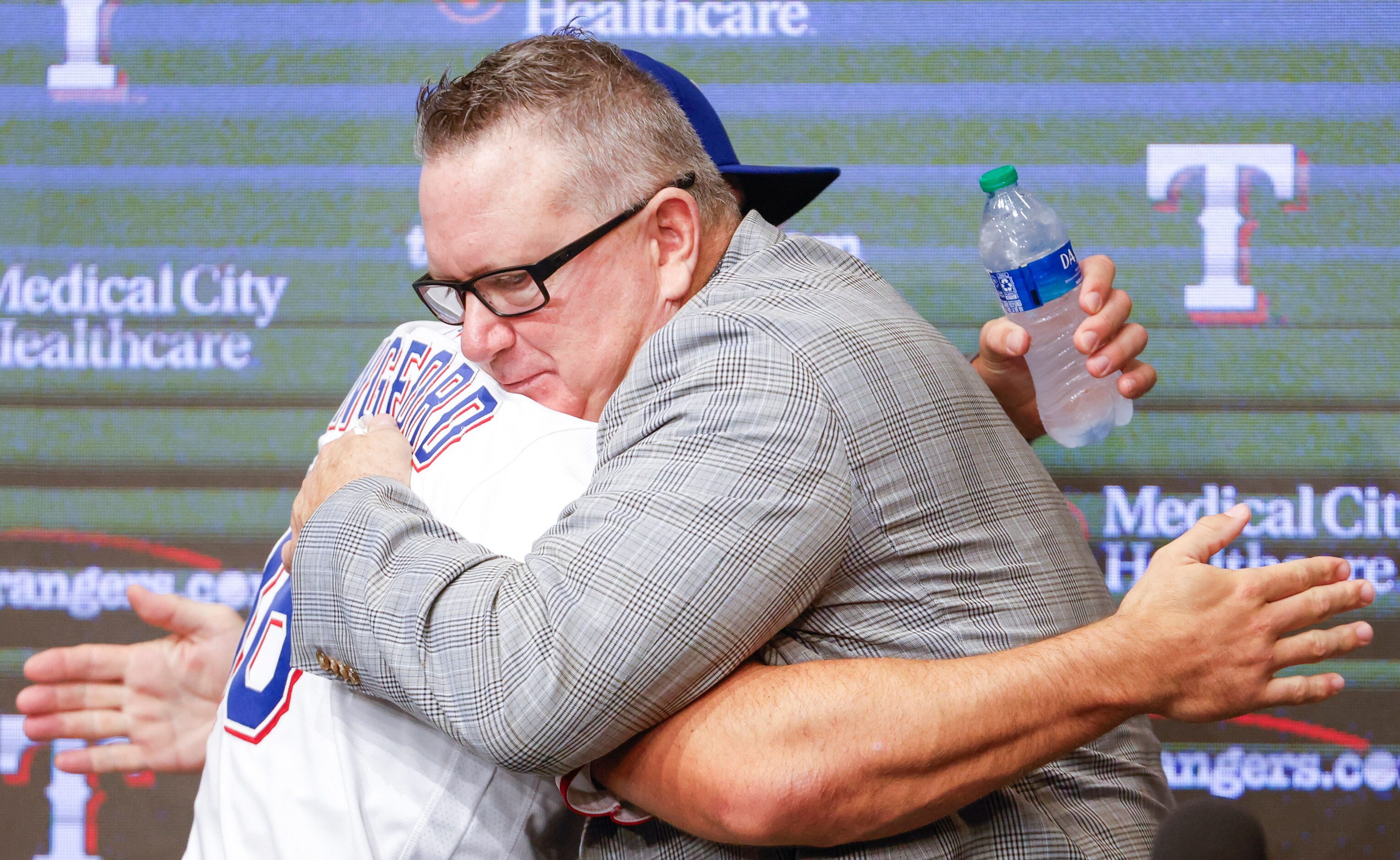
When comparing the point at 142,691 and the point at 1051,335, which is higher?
the point at 1051,335

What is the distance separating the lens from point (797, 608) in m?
1.04

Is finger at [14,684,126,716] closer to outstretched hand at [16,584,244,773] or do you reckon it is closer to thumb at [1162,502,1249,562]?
outstretched hand at [16,584,244,773]

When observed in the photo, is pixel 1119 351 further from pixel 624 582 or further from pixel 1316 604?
pixel 624 582

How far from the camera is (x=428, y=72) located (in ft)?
6.92

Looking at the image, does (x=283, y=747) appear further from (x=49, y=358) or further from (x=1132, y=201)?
(x=1132, y=201)

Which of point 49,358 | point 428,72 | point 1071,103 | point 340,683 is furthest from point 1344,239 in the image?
point 49,358

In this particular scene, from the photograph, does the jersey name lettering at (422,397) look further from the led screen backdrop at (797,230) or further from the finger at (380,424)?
the led screen backdrop at (797,230)

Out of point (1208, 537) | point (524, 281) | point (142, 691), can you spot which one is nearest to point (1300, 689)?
point (1208, 537)

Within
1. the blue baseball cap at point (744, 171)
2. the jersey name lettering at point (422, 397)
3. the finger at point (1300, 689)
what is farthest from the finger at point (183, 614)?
the finger at point (1300, 689)

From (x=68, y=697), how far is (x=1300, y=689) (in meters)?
2.26

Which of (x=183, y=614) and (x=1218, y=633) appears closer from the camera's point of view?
(x=1218, y=633)

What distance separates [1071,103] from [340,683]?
1.79 metres

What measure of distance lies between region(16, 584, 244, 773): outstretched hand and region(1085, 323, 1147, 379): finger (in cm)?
171

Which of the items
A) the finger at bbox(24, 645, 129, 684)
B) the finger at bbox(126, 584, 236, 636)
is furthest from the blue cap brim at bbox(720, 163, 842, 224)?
the finger at bbox(24, 645, 129, 684)
